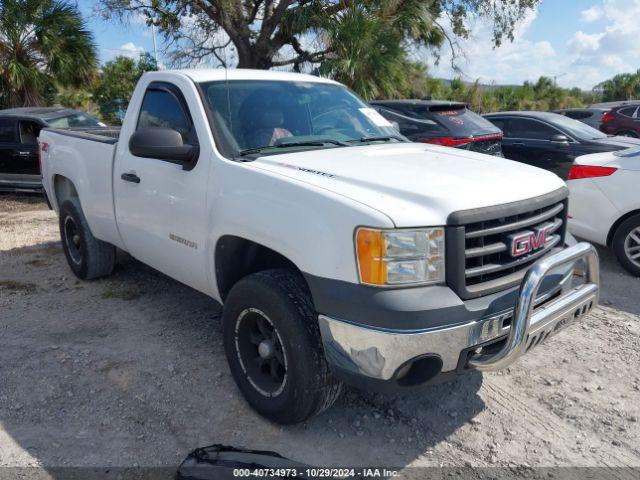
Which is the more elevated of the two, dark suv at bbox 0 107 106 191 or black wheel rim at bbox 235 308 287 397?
dark suv at bbox 0 107 106 191

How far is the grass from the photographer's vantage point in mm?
5391

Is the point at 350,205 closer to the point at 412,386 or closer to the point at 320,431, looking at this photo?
the point at 412,386

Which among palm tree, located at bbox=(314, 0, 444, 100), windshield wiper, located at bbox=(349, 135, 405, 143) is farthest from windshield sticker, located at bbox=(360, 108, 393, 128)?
palm tree, located at bbox=(314, 0, 444, 100)

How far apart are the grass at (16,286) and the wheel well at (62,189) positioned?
0.87 m

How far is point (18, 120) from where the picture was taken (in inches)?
392

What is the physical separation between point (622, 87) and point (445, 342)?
38.9 metres

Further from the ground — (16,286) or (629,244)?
(629,244)

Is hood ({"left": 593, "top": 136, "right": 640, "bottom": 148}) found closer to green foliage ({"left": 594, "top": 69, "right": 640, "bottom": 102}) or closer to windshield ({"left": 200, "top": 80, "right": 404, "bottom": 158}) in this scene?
windshield ({"left": 200, "top": 80, "right": 404, "bottom": 158})

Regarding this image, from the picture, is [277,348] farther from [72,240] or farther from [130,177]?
[72,240]

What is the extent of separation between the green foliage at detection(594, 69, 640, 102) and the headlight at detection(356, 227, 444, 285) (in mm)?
37914

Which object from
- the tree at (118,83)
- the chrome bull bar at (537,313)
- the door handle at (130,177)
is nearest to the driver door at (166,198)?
the door handle at (130,177)

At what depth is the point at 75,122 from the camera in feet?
33.6

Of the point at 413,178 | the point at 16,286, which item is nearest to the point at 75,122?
the point at 16,286

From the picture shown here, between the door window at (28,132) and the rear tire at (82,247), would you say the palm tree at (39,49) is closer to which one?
the door window at (28,132)
